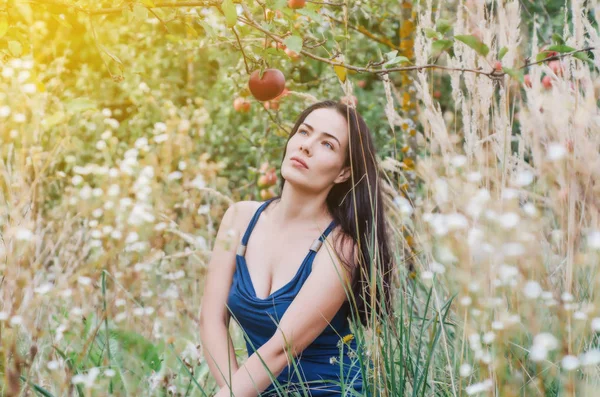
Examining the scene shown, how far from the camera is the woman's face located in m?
1.76

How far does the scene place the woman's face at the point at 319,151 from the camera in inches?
69.3

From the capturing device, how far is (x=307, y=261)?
1742 millimetres

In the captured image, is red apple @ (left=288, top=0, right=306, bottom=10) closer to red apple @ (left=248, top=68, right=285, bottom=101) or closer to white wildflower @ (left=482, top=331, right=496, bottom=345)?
red apple @ (left=248, top=68, right=285, bottom=101)

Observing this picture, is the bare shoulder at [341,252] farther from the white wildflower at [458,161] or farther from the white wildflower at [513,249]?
the white wildflower at [513,249]

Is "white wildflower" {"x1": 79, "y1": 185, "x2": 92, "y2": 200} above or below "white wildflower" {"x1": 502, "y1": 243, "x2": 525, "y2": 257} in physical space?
below

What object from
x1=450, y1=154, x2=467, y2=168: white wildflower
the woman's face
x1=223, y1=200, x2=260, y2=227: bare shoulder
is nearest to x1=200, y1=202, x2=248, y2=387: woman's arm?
x1=223, y1=200, x2=260, y2=227: bare shoulder

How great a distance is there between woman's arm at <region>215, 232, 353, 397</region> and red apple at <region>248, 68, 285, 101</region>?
41cm

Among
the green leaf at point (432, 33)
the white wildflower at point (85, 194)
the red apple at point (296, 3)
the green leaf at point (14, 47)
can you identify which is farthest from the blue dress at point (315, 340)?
the white wildflower at point (85, 194)

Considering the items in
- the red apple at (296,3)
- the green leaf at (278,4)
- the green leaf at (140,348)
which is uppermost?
the red apple at (296,3)

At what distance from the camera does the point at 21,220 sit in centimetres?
122

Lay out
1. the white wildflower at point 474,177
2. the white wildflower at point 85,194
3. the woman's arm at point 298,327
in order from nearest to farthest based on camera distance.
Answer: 1. the white wildflower at point 474,177
2. the woman's arm at point 298,327
3. the white wildflower at point 85,194

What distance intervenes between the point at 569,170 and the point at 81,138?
5368 millimetres

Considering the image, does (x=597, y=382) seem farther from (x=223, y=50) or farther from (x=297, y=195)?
(x=223, y=50)

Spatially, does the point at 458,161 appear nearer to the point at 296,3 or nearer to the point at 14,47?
the point at 296,3
